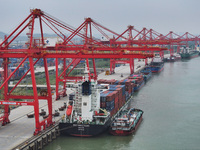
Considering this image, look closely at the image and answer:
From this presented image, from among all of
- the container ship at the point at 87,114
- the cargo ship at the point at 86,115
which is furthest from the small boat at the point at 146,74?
the cargo ship at the point at 86,115

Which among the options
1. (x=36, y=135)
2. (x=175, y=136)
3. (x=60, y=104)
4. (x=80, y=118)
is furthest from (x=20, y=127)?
(x=175, y=136)

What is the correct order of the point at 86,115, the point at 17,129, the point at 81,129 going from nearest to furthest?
the point at 17,129
the point at 81,129
the point at 86,115

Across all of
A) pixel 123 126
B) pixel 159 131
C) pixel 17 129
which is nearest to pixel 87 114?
pixel 123 126

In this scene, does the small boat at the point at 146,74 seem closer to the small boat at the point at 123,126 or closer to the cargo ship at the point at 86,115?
the small boat at the point at 123,126

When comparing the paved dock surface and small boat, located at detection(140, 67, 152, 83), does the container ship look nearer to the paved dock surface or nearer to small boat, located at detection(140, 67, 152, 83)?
the paved dock surface

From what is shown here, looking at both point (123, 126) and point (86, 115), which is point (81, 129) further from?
point (123, 126)

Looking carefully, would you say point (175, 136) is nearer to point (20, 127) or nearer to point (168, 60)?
point (20, 127)

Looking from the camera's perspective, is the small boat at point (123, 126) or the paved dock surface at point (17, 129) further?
the small boat at point (123, 126)
